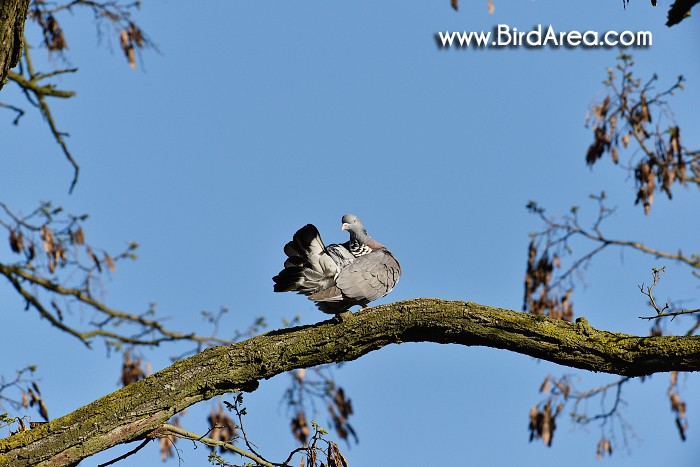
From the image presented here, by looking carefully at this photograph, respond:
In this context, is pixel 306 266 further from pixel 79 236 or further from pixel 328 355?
pixel 79 236

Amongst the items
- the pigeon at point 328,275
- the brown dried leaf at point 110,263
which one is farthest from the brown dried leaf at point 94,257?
the pigeon at point 328,275

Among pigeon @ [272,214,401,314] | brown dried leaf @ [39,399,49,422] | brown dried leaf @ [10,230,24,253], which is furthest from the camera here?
brown dried leaf @ [10,230,24,253]

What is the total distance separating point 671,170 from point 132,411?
22.8 feet

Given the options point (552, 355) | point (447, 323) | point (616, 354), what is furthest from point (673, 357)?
point (447, 323)

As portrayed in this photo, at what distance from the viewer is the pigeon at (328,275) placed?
16.0ft

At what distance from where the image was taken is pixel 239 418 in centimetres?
416

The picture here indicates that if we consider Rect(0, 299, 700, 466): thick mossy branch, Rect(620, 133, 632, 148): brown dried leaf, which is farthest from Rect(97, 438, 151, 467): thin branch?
Rect(620, 133, 632, 148): brown dried leaf

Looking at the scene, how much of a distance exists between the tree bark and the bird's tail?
164cm

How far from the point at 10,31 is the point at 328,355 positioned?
1.92 m

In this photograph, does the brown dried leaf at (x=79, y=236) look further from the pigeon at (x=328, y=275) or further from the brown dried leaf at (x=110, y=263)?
the pigeon at (x=328, y=275)

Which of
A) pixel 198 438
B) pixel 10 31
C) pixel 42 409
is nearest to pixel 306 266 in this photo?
pixel 198 438

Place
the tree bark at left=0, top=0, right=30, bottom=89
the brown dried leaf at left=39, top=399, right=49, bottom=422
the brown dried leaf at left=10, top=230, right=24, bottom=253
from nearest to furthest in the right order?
the tree bark at left=0, top=0, right=30, bottom=89, the brown dried leaf at left=39, top=399, right=49, bottom=422, the brown dried leaf at left=10, top=230, right=24, bottom=253

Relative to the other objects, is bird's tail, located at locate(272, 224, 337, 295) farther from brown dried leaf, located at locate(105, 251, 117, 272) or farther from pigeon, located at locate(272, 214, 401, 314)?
brown dried leaf, located at locate(105, 251, 117, 272)

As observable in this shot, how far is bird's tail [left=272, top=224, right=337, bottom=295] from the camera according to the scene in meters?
4.90
